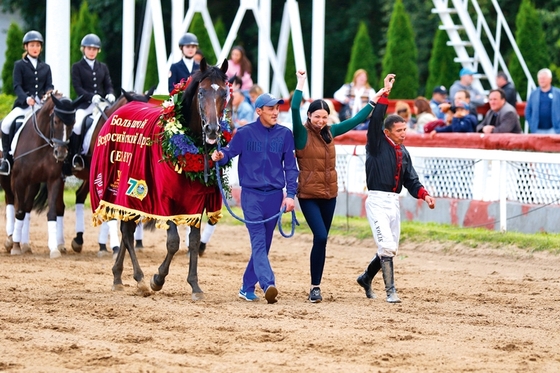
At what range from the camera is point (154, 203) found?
11.2m

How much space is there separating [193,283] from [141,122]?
176cm

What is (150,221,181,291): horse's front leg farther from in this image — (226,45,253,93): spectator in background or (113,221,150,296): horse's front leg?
(226,45,253,93): spectator in background

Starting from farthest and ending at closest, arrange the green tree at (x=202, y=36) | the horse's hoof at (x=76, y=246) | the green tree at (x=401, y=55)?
the green tree at (x=202, y=36) → the green tree at (x=401, y=55) → the horse's hoof at (x=76, y=246)

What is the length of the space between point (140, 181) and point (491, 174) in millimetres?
6117

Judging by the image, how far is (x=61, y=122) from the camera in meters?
14.7

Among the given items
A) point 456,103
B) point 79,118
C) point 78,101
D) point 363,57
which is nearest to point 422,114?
point 456,103

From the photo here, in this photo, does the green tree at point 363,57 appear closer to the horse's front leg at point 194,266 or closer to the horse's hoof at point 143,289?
the horse's front leg at point 194,266

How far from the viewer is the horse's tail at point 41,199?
53.0 ft

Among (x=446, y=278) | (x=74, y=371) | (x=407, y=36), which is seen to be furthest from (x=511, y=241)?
(x=407, y=36)

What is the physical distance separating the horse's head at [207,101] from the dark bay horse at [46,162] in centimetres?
400

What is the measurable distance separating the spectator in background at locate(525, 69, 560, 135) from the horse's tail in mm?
7441

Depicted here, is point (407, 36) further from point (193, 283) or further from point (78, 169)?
point (193, 283)

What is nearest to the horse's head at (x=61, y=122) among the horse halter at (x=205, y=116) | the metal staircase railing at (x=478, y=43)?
the horse halter at (x=205, y=116)

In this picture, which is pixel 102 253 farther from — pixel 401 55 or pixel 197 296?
pixel 401 55
